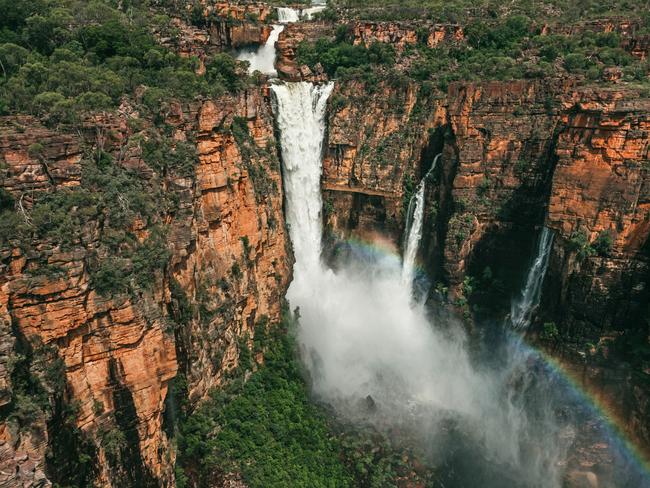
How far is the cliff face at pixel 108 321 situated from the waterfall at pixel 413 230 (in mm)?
14536

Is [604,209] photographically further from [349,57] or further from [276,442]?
[349,57]

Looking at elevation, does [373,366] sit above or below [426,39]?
below

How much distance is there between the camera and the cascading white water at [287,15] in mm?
50094

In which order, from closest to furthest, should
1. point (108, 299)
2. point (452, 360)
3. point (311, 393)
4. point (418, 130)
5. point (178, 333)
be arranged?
point (108, 299) → point (178, 333) → point (311, 393) → point (452, 360) → point (418, 130)

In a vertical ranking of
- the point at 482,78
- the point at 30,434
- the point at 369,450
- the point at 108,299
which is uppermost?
the point at 482,78

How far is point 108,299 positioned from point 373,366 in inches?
820

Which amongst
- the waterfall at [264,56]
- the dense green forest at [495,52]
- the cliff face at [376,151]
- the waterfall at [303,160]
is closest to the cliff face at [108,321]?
the waterfall at [303,160]

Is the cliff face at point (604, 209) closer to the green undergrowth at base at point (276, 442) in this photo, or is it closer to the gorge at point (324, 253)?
the gorge at point (324, 253)

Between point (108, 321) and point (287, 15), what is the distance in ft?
132

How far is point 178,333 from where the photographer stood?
77.1ft

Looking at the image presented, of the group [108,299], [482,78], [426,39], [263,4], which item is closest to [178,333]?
[108,299]

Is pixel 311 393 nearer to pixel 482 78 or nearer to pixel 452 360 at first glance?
pixel 452 360

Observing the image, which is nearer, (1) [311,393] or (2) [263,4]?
(1) [311,393]

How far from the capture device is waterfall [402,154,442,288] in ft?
125
